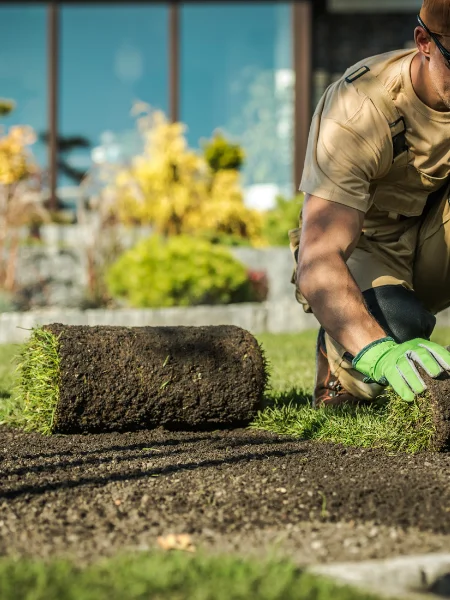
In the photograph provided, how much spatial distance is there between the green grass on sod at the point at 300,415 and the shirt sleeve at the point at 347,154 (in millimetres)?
802

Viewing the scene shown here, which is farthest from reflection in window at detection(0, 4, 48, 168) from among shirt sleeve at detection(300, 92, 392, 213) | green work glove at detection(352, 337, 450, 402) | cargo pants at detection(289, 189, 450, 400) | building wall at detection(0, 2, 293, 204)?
green work glove at detection(352, 337, 450, 402)

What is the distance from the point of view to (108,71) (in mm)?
13055

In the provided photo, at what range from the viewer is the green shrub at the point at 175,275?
8.02 metres

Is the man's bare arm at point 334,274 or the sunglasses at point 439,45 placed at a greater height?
the sunglasses at point 439,45

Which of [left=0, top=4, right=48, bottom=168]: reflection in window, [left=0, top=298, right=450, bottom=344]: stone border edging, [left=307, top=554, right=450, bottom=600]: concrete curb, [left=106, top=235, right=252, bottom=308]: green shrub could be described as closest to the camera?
[left=307, top=554, right=450, bottom=600]: concrete curb

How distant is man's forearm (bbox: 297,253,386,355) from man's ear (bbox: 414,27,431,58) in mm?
868

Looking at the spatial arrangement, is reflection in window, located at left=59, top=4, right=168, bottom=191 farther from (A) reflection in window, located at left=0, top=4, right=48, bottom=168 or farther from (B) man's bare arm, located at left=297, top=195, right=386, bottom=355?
(B) man's bare arm, located at left=297, top=195, right=386, bottom=355

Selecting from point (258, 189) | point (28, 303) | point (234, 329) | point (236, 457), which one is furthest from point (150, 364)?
point (258, 189)

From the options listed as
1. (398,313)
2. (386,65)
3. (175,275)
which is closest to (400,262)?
(398,313)

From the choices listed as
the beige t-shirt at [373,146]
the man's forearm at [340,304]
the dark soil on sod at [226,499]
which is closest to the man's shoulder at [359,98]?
the beige t-shirt at [373,146]

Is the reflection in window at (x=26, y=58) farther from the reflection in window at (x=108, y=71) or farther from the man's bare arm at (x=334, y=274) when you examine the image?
the man's bare arm at (x=334, y=274)

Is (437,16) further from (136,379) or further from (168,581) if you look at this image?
(168,581)

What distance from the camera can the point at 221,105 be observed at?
1319cm

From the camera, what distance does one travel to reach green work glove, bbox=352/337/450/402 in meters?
2.83
